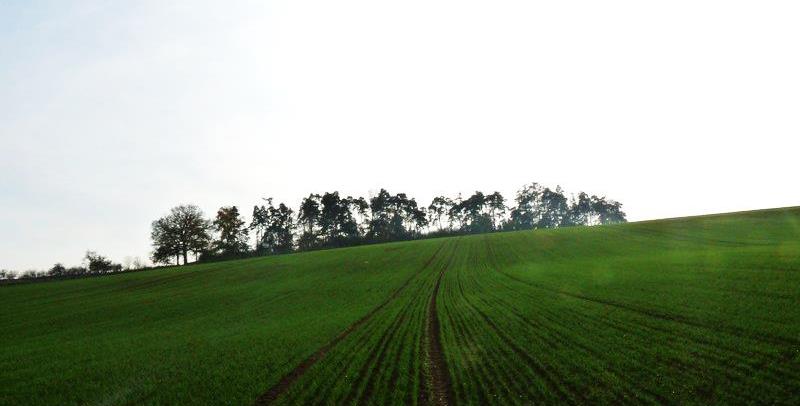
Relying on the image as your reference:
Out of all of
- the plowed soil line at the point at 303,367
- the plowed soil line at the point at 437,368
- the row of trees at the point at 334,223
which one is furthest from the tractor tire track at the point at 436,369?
the row of trees at the point at 334,223

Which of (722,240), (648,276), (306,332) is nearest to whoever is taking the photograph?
(306,332)

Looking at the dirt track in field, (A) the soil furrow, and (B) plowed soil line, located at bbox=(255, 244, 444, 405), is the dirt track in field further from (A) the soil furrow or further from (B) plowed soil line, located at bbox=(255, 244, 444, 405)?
(B) plowed soil line, located at bbox=(255, 244, 444, 405)

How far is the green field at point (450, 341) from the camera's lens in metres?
12.2

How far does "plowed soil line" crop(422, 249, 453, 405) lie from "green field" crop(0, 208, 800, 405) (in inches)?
3.2

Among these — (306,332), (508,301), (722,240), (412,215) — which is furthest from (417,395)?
(412,215)

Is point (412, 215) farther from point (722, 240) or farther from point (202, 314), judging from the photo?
point (202, 314)

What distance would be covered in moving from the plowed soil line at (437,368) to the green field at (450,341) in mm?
80

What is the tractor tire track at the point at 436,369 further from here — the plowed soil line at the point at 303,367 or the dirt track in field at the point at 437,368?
the plowed soil line at the point at 303,367

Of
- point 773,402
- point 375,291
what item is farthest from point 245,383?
point 375,291

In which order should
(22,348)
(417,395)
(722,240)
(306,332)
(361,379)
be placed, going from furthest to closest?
1. (722,240)
2. (22,348)
3. (306,332)
4. (361,379)
5. (417,395)

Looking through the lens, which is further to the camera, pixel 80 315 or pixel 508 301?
pixel 80 315

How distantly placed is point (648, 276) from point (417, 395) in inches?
1001

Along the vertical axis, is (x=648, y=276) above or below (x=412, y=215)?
below

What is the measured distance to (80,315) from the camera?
121 feet
